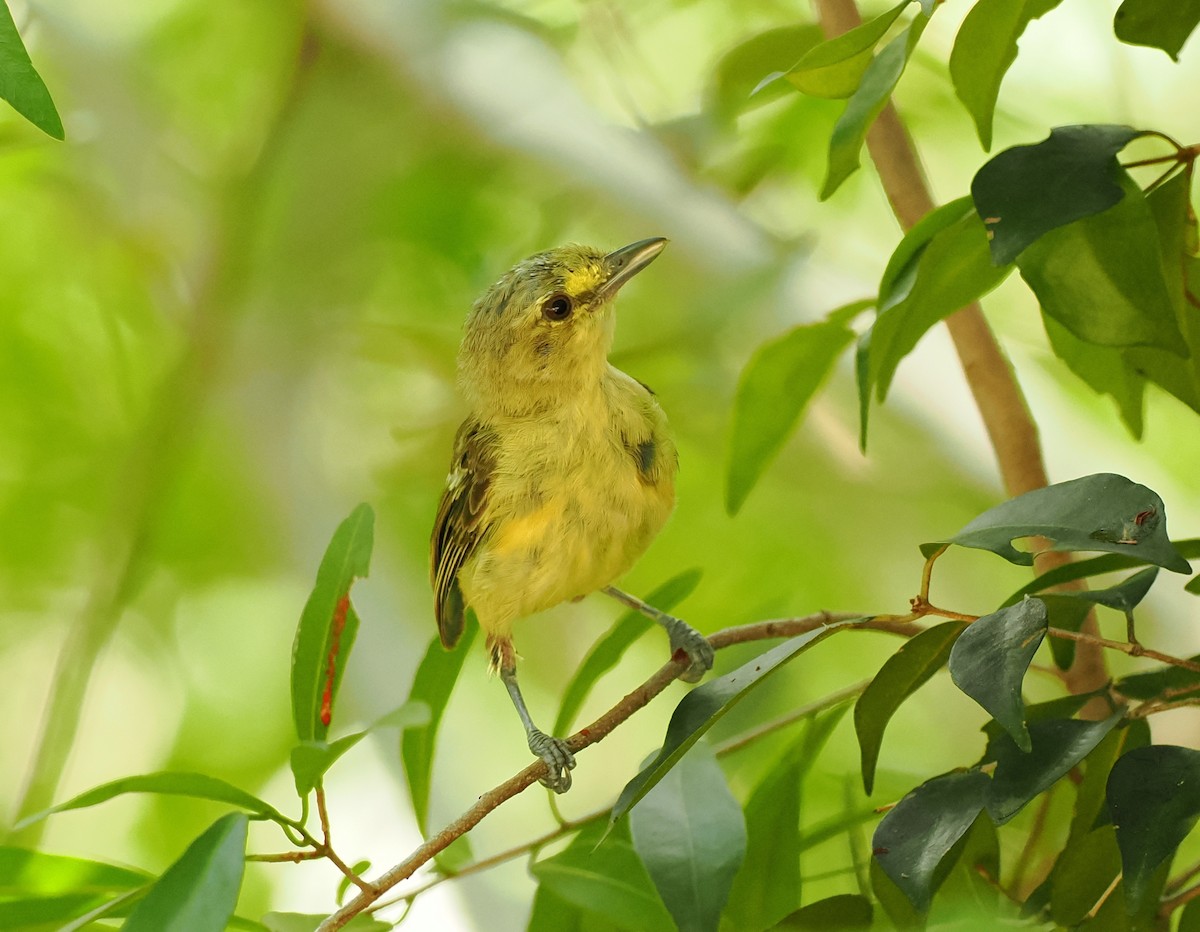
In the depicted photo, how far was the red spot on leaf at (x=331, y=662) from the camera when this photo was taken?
2.94 ft

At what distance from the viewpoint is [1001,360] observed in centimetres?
99

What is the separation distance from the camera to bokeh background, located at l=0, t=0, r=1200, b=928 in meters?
1.83

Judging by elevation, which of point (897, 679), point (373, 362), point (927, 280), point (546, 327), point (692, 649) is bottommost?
point (897, 679)

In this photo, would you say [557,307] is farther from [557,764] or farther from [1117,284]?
[1117,284]

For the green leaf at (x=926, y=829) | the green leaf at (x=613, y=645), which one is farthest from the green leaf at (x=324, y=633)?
the green leaf at (x=926, y=829)

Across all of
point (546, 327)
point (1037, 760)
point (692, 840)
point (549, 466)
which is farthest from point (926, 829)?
point (546, 327)

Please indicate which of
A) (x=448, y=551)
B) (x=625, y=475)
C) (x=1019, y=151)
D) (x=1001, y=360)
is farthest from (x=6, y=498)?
(x=1019, y=151)

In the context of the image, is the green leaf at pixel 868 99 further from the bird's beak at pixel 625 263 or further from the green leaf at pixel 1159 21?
the bird's beak at pixel 625 263

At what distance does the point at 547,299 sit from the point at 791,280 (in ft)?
1.76

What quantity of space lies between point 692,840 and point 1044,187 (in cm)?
44

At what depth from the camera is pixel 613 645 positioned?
103 centimetres

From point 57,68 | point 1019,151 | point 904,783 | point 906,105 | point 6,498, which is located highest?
point 57,68

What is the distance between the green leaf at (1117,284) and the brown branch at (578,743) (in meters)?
0.21

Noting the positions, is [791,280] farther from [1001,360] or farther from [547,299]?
[1001,360]
